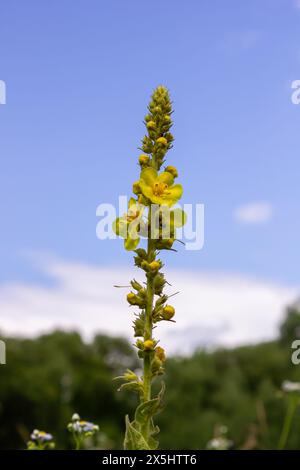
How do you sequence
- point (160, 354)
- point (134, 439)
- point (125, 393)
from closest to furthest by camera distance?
point (134, 439) → point (160, 354) → point (125, 393)

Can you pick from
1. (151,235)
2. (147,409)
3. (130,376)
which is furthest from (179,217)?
(147,409)

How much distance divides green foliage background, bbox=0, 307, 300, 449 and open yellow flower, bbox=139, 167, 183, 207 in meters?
40.0

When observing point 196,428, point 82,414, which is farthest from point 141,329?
point 82,414

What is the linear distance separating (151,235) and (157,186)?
43 cm

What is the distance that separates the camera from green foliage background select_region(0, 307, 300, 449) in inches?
1939

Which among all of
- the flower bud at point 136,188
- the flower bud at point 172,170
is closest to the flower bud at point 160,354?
the flower bud at point 136,188

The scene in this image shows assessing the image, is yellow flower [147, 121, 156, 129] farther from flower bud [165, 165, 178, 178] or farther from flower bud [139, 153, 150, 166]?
flower bud [165, 165, 178, 178]

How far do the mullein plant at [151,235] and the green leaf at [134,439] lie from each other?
78mm

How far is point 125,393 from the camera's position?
55.2 m

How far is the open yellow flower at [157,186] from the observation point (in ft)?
18.4

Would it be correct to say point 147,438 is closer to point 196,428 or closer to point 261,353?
point 196,428

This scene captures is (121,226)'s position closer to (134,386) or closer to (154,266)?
(154,266)

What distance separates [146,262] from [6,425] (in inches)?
1790

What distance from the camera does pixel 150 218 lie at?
562 cm
